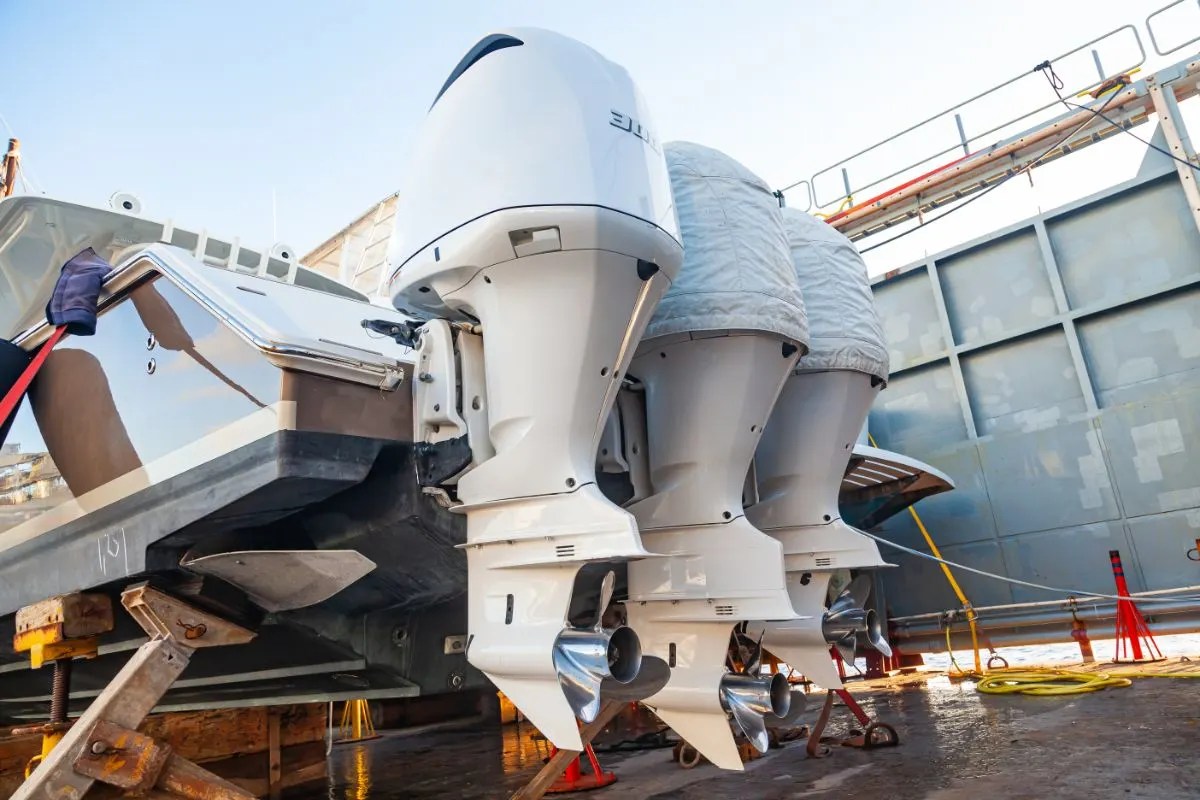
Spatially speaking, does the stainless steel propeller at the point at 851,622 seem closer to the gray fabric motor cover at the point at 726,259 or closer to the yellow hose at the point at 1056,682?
the gray fabric motor cover at the point at 726,259

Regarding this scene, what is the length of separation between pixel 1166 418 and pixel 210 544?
5.93 m

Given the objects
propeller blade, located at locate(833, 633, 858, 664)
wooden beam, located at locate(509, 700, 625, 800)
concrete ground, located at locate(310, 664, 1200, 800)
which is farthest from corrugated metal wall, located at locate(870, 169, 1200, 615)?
wooden beam, located at locate(509, 700, 625, 800)

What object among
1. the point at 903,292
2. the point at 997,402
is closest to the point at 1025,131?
the point at 903,292

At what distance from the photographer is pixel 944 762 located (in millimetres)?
3092

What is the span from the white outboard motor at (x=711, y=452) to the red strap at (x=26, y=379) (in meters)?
1.87

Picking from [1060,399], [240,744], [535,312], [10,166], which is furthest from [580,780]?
[10,166]

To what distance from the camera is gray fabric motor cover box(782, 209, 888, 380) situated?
3.13 m

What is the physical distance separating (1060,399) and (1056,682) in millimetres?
2181

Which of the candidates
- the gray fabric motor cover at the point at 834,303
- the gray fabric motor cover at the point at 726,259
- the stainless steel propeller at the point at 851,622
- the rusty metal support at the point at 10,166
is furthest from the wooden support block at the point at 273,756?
the rusty metal support at the point at 10,166

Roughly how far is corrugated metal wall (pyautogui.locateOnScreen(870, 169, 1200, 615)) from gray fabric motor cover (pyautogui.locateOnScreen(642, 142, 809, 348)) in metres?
4.12

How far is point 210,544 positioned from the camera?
2.28 m

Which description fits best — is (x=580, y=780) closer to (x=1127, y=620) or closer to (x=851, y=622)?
(x=851, y=622)

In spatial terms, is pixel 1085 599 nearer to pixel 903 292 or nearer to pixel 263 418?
pixel 903 292

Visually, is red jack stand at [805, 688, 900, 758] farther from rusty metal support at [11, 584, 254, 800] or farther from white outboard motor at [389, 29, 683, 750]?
rusty metal support at [11, 584, 254, 800]
